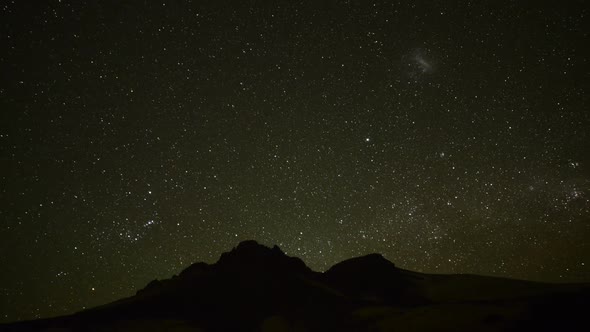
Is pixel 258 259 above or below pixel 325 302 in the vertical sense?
above

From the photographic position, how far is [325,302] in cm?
4700

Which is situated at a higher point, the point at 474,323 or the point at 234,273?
the point at 234,273

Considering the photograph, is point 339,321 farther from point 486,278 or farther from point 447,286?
point 486,278

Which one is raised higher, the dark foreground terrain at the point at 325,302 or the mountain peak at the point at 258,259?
the mountain peak at the point at 258,259

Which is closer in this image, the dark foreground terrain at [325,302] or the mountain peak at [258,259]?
the dark foreground terrain at [325,302]

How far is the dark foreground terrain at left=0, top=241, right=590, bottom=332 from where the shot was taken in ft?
100

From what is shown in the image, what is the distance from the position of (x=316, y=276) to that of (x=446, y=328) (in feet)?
101

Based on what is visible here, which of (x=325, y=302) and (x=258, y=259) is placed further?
(x=258, y=259)

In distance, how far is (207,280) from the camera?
55031mm

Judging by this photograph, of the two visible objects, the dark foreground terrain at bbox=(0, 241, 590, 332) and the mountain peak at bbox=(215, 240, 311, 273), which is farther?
the mountain peak at bbox=(215, 240, 311, 273)

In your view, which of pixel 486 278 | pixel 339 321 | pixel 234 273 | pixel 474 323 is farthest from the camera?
pixel 234 273

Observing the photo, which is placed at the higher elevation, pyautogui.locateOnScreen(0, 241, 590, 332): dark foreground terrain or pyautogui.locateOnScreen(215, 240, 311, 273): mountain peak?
pyautogui.locateOnScreen(215, 240, 311, 273): mountain peak

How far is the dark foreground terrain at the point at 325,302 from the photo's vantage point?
30.6 metres

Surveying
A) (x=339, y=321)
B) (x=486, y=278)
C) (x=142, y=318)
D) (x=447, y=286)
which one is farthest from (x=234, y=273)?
(x=486, y=278)
